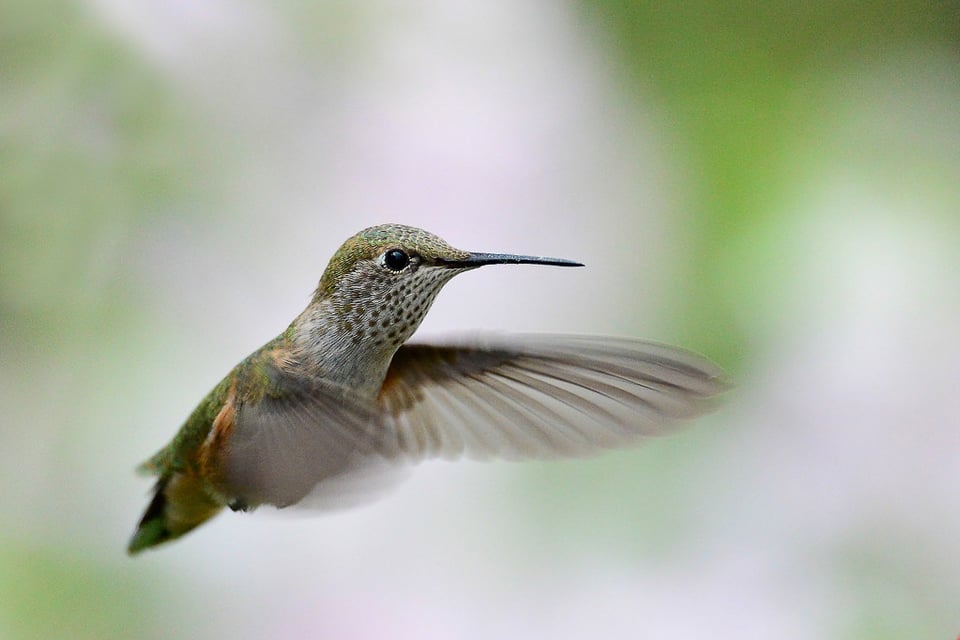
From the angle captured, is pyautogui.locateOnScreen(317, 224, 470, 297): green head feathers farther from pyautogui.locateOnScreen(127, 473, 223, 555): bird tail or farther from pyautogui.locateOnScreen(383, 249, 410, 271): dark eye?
pyautogui.locateOnScreen(127, 473, 223, 555): bird tail

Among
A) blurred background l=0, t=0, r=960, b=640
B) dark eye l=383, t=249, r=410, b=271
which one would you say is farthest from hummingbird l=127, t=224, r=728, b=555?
blurred background l=0, t=0, r=960, b=640

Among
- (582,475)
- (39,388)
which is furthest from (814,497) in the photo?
(39,388)

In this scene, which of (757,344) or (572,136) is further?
(572,136)

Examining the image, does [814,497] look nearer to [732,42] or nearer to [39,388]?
[732,42]

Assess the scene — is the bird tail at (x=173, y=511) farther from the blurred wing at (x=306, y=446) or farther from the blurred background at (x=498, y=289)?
the blurred background at (x=498, y=289)

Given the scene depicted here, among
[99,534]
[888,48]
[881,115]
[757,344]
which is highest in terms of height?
[888,48]

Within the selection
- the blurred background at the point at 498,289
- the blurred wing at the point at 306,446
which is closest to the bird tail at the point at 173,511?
the blurred wing at the point at 306,446
